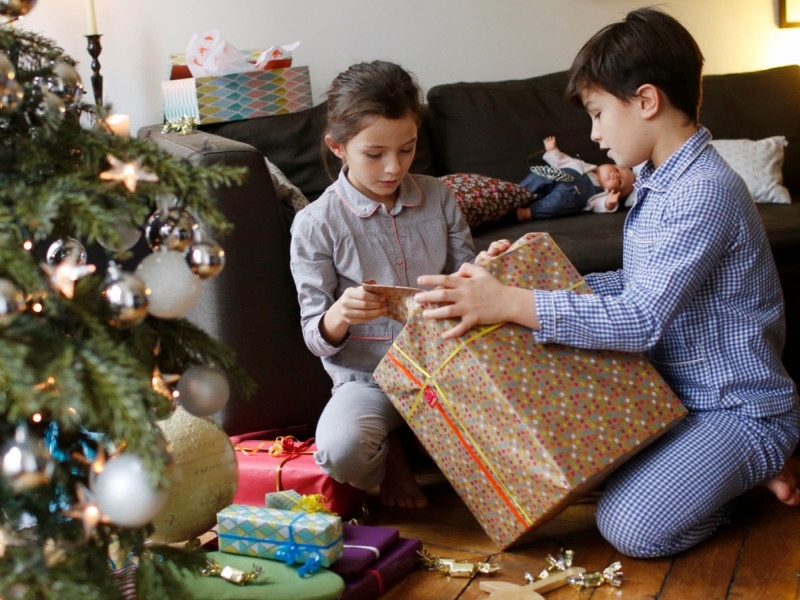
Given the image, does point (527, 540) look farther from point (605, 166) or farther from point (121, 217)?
point (605, 166)

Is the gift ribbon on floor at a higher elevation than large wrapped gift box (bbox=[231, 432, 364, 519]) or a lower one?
higher

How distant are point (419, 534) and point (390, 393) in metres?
0.32

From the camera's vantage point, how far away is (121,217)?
985 mm

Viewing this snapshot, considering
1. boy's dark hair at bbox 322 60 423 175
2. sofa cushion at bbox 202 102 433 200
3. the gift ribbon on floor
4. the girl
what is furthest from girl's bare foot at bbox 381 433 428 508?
sofa cushion at bbox 202 102 433 200

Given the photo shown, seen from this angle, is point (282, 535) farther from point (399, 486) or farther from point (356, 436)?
point (399, 486)

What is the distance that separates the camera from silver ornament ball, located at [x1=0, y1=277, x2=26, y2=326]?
90 centimetres

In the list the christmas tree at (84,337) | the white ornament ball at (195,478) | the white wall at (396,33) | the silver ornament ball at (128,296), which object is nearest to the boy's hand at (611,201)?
the white wall at (396,33)

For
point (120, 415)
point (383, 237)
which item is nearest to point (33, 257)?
point (120, 415)

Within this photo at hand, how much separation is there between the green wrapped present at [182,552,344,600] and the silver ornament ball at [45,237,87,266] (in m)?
0.50

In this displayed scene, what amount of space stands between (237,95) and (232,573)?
4.88ft

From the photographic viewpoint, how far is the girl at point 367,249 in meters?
1.80

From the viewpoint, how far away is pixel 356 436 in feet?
5.76

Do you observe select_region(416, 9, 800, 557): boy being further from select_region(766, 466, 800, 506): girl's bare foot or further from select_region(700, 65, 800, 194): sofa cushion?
select_region(700, 65, 800, 194): sofa cushion

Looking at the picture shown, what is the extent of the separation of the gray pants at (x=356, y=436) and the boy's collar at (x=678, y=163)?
669 mm
